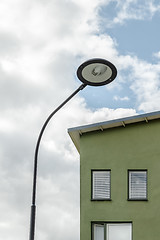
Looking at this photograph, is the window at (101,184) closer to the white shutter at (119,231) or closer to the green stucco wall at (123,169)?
the green stucco wall at (123,169)

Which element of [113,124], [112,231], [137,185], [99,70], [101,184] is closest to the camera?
[99,70]

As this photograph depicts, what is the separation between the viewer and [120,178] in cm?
1842

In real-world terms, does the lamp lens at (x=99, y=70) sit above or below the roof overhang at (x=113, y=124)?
below

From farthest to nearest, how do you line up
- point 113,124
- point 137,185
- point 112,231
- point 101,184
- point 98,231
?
1. point 113,124
2. point 101,184
3. point 137,185
4. point 98,231
5. point 112,231

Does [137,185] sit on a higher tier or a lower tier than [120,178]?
lower

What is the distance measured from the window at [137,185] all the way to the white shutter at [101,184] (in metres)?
0.92

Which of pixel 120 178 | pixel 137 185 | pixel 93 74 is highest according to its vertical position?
pixel 93 74

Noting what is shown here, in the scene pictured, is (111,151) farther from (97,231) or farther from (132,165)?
(97,231)

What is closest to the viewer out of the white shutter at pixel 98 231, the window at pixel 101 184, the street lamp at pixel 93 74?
the street lamp at pixel 93 74

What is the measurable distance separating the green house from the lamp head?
8752 millimetres

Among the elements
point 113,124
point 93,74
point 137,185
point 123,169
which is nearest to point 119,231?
point 137,185

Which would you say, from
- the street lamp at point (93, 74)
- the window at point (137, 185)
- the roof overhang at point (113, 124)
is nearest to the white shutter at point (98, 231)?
the window at point (137, 185)

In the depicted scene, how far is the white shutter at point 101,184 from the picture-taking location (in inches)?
724

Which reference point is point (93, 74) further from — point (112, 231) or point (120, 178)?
point (112, 231)
